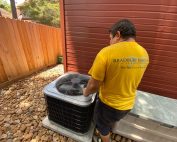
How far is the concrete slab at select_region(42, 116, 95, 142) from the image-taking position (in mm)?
2324

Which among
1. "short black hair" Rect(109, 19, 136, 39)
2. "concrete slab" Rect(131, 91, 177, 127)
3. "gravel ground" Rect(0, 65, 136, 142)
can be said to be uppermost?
"short black hair" Rect(109, 19, 136, 39)

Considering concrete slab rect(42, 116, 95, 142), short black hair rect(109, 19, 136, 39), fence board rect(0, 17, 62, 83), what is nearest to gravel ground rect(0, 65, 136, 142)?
concrete slab rect(42, 116, 95, 142)

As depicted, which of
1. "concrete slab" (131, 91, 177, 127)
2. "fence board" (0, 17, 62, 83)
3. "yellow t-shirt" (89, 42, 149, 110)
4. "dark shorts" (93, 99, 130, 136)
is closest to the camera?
"yellow t-shirt" (89, 42, 149, 110)

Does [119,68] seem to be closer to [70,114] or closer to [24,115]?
[70,114]

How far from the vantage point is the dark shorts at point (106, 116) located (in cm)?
172

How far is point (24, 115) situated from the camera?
9.29 ft

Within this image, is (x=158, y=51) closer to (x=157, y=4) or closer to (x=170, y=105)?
(x=157, y=4)

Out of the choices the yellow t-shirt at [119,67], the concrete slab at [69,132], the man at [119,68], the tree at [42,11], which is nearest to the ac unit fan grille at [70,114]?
the concrete slab at [69,132]

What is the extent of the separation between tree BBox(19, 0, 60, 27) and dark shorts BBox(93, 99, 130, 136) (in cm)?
1834

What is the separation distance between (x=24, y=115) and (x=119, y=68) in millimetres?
2298

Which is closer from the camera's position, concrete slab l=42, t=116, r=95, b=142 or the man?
the man

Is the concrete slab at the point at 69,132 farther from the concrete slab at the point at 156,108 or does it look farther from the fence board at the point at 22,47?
the fence board at the point at 22,47

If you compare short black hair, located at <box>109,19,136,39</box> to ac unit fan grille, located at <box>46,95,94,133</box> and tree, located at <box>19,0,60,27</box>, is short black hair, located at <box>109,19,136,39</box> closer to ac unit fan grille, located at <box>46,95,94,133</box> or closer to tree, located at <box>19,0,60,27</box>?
ac unit fan grille, located at <box>46,95,94,133</box>

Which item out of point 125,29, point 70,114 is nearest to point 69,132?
point 70,114
